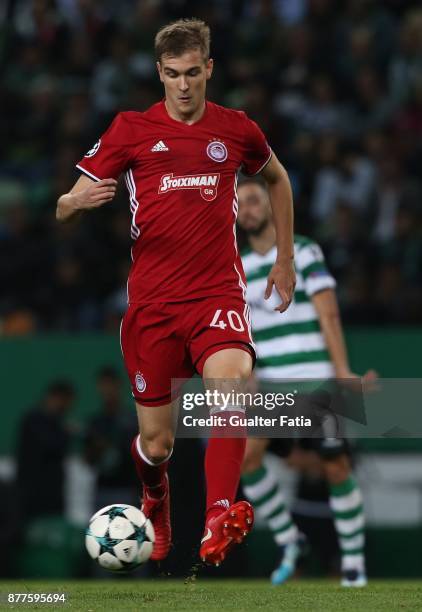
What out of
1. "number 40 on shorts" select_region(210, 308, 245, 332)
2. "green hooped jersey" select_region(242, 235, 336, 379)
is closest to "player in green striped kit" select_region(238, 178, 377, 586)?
"green hooped jersey" select_region(242, 235, 336, 379)

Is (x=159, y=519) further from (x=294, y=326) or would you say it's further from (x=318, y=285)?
(x=318, y=285)

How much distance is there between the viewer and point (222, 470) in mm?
6883

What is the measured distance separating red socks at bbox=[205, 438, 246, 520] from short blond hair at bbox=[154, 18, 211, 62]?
1.90m

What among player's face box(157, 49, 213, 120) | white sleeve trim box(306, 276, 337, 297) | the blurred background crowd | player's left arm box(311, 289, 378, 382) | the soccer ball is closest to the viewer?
player's face box(157, 49, 213, 120)

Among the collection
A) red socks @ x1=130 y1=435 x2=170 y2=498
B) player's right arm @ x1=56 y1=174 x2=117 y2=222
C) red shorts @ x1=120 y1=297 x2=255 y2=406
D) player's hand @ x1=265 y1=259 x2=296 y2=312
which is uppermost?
player's right arm @ x1=56 y1=174 x2=117 y2=222

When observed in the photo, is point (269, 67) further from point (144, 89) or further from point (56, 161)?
point (56, 161)

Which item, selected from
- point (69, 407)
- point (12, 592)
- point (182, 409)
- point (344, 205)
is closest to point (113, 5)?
point (344, 205)

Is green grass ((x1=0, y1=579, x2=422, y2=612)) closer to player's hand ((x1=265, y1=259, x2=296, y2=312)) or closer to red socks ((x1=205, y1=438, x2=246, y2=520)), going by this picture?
red socks ((x1=205, y1=438, x2=246, y2=520))

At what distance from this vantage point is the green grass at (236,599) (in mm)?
6480

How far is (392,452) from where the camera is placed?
12719 millimetres

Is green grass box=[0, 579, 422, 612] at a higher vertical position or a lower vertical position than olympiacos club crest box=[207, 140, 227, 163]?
lower

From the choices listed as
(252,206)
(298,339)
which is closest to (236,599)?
(298,339)

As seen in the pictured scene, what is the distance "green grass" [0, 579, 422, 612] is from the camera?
6480 millimetres

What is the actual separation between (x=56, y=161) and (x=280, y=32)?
2896 millimetres
